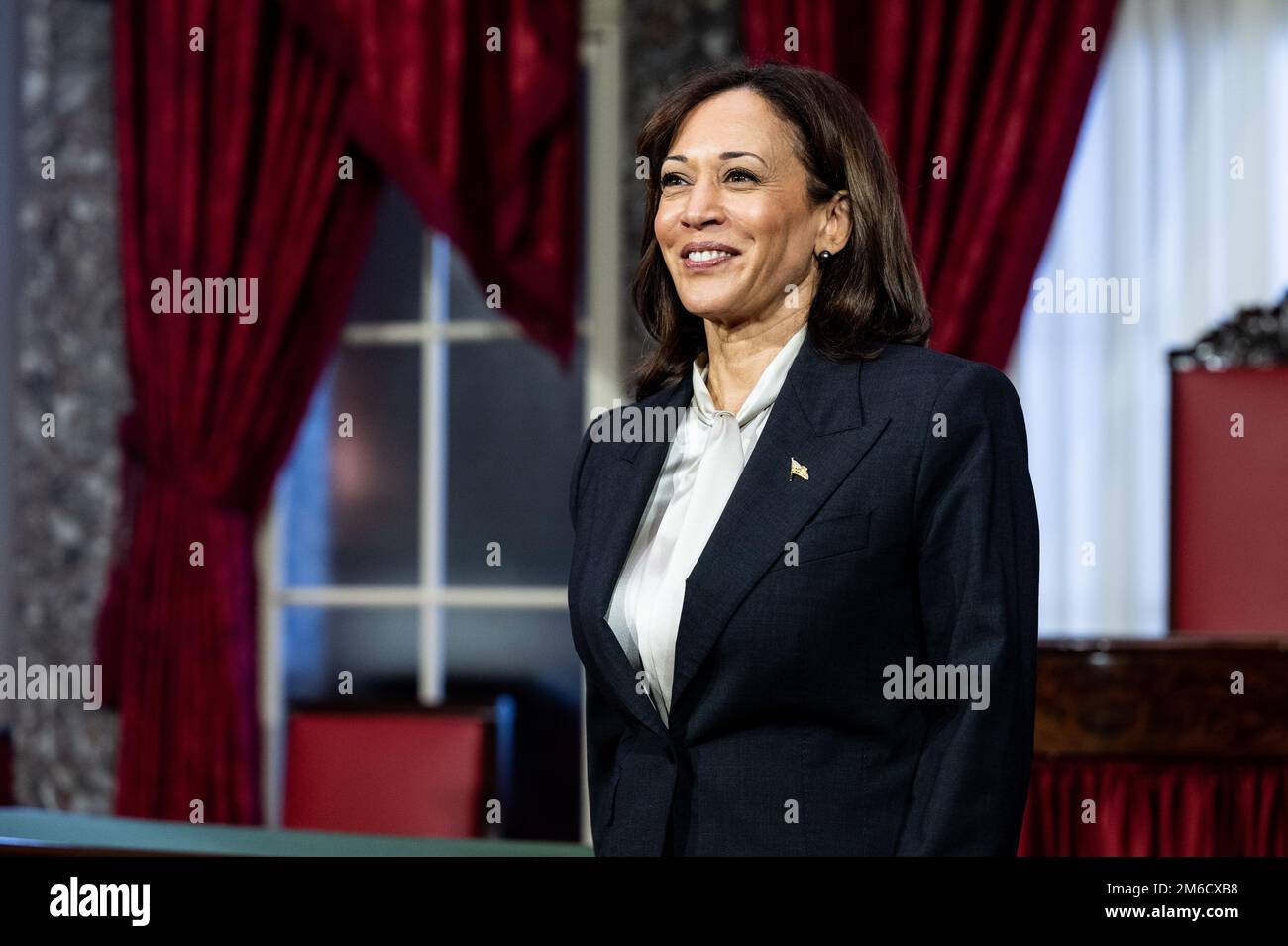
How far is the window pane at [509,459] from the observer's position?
4.14 metres

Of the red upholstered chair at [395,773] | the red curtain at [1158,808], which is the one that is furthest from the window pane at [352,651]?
the red curtain at [1158,808]

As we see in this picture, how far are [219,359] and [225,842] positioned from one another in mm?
2499

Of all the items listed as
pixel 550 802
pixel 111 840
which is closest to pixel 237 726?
pixel 550 802

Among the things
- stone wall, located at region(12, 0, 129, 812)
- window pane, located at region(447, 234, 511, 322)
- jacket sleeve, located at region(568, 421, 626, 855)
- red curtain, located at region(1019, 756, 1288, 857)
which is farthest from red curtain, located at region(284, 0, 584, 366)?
jacket sleeve, located at region(568, 421, 626, 855)

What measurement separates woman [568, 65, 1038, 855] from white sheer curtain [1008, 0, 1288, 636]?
2.40 m

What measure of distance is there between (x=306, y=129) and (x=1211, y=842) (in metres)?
3.06

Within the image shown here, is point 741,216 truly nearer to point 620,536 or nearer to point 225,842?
point 620,536

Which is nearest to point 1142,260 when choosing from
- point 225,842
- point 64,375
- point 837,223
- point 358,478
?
point 358,478

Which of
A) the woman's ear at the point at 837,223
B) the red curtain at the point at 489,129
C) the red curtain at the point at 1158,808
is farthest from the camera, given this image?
the red curtain at the point at 489,129

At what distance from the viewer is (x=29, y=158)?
4.36 meters

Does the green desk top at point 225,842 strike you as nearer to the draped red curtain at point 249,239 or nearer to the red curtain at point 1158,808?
the red curtain at point 1158,808

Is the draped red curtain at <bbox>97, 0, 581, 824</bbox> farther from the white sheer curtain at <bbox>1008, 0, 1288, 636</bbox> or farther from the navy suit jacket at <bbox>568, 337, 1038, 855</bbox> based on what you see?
the navy suit jacket at <bbox>568, 337, 1038, 855</bbox>

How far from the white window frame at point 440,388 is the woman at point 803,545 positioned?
2463 mm
